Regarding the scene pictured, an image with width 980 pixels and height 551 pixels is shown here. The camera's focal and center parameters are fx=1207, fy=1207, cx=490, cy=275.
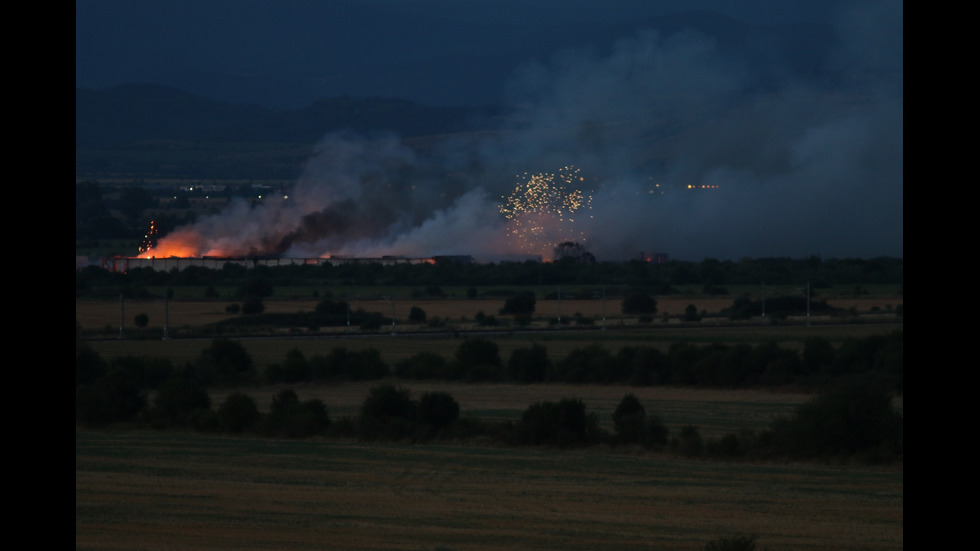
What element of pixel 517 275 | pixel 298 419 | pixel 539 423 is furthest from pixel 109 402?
pixel 517 275

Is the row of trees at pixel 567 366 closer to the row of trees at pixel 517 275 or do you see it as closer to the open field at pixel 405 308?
the open field at pixel 405 308

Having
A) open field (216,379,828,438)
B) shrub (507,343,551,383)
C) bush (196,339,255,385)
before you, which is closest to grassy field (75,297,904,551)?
open field (216,379,828,438)

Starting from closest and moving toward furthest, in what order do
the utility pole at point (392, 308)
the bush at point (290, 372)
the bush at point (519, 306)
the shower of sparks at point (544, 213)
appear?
the bush at point (290, 372) → the utility pole at point (392, 308) → the bush at point (519, 306) → the shower of sparks at point (544, 213)

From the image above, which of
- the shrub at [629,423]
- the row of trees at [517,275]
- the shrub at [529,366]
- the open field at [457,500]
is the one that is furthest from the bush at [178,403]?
the row of trees at [517,275]

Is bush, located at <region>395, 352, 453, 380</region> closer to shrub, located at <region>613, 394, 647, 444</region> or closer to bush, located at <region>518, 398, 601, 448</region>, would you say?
shrub, located at <region>613, 394, 647, 444</region>
